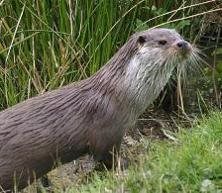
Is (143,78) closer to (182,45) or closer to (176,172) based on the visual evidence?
(182,45)

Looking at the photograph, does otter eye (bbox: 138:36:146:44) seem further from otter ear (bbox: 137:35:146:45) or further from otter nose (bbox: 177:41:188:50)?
otter nose (bbox: 177:41:188:50)

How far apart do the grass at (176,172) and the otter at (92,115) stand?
458 millimetres

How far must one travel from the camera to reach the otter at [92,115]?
14.0 ft

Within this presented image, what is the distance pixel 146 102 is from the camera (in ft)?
14.3

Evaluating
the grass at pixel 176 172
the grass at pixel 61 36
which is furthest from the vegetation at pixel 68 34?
the grass at pixel 176 172

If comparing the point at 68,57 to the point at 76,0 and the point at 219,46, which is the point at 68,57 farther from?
the point at 219,46

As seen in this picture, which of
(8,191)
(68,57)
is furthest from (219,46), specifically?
(8,191)

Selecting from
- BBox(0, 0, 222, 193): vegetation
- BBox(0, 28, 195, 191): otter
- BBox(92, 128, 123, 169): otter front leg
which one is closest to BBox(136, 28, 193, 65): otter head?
BBox(0, 28, 195, 191): otter

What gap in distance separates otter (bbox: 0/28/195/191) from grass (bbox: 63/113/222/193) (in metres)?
0.46

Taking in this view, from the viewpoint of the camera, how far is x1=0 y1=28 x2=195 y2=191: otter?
14.0 feet

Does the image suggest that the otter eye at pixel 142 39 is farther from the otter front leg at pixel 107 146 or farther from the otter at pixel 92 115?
the otter front leg at pixel 107 146

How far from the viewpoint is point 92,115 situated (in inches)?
172

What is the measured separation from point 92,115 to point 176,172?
105 centimetres

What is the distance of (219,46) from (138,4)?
1137 mm
